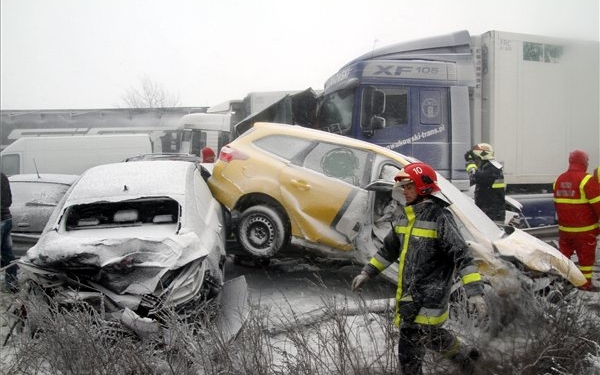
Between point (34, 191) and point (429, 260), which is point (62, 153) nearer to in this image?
point (34, 191)

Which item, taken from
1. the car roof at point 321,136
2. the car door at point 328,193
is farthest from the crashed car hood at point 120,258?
the car roof at point 321,136

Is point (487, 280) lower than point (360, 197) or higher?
lower

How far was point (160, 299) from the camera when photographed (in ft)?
11.0

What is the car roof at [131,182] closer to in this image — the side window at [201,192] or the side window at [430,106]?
the side window at [201,192]

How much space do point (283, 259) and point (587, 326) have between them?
328 centimetres

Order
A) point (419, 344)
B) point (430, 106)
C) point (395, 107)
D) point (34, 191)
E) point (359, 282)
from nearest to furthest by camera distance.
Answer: point (419, 344) → point (359, 282) → point (34, 191) → point (395, 107) → point (430, 106)

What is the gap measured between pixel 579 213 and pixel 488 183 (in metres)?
1.15

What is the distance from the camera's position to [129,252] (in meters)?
3.56

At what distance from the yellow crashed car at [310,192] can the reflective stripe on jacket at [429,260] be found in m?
1.91

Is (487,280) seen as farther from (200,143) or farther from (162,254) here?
(200,143)

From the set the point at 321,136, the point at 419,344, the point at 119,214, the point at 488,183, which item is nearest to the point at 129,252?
the point at 119,214

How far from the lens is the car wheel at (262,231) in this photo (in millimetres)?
5305

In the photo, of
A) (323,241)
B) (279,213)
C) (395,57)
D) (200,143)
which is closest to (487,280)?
(323,241)

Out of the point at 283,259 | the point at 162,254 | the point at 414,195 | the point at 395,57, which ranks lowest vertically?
the point at 283,259
